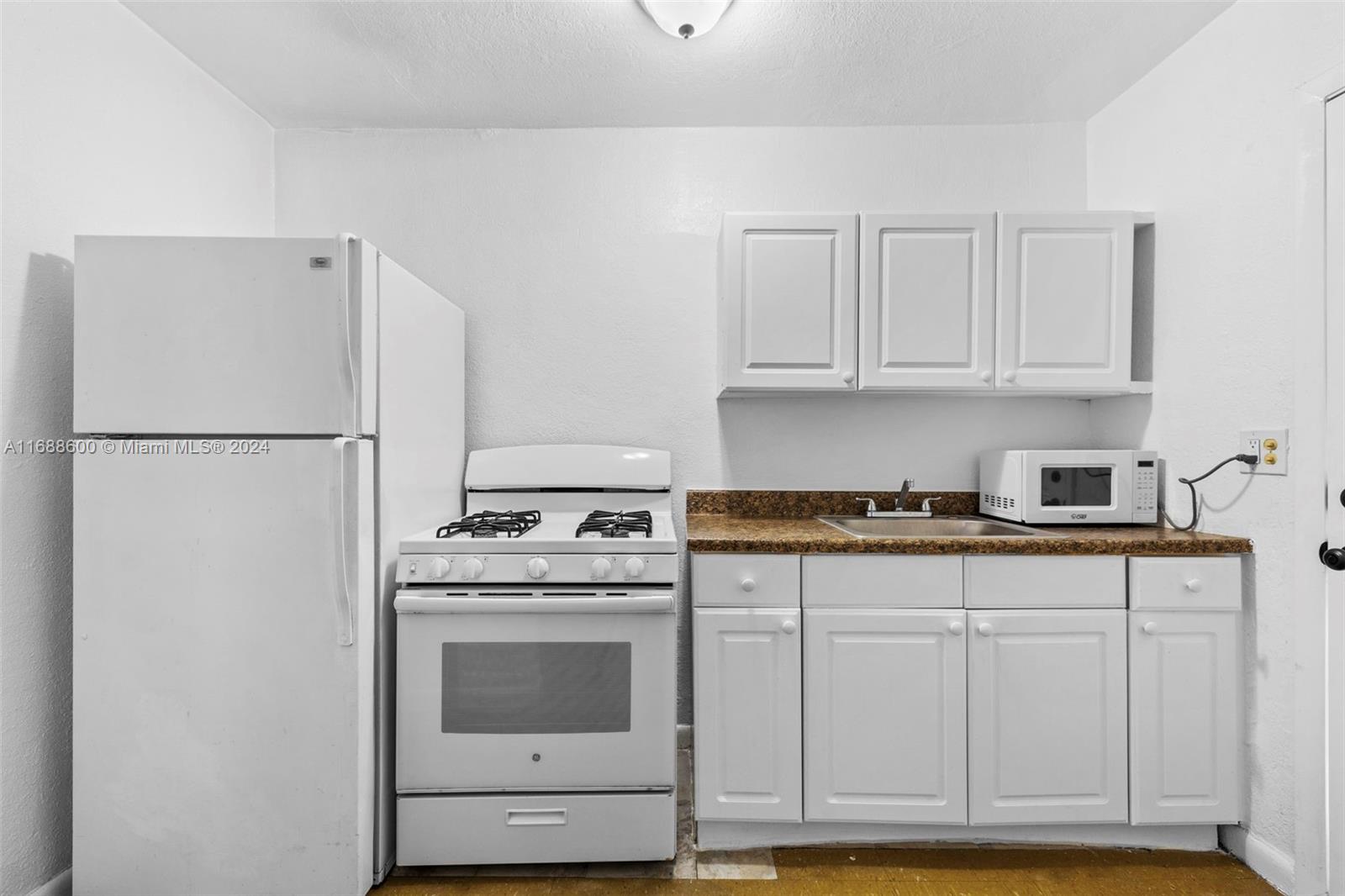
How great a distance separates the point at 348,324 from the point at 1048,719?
7.18ft

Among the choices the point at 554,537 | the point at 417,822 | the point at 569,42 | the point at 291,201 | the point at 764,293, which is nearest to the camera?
the point at 417,822

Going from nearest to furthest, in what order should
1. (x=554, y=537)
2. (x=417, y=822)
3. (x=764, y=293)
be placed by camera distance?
(x=417, y=822), (x=554, y=537), (x=764, y=293)

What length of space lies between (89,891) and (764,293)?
248cm

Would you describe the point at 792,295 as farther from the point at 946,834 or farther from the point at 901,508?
the point at 946,834

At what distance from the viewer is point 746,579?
186 cm

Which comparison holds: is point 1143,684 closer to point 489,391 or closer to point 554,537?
point 554,537

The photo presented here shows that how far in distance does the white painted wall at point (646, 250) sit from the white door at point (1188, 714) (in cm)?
87

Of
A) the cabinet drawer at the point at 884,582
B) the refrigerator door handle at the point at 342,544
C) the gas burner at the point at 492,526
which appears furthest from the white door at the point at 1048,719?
the refrigerator door handle at the point at 342,544

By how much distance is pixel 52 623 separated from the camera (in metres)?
1.67

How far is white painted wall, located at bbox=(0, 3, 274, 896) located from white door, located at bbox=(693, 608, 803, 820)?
5.56 feet

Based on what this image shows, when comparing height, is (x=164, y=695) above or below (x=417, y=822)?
above

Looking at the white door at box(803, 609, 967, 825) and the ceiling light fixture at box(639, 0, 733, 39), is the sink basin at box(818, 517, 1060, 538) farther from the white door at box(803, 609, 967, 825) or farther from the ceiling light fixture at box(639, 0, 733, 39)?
the ceiling light fixture at box(639, 0, 733, 39)

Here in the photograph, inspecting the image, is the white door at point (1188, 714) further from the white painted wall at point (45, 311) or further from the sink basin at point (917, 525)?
the white painted wall at point (45, 311)

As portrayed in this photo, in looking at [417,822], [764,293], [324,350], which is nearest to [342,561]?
[324,350]
